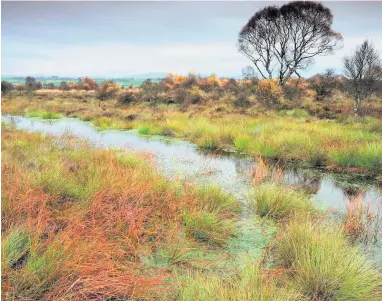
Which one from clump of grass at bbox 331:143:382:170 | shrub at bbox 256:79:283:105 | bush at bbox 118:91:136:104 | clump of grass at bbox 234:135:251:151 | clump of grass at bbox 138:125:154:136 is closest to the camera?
clump of grass at bbox 331:143:382:170

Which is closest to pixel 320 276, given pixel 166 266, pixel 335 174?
pixel 166 266

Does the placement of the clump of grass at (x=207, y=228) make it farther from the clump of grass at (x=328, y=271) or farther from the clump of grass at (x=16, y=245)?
the clump of grass at (x=16, y=245)

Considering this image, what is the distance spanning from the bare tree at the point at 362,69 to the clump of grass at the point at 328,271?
1363 cm

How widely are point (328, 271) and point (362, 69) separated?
15.5 m

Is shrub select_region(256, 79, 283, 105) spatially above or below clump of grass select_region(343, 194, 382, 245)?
above

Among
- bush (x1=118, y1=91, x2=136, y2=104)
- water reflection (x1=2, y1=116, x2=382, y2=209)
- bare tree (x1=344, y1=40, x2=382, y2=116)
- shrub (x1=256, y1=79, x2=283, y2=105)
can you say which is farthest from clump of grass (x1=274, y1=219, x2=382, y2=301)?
bush (x1=118, y1=91, x2=136, y2=104)

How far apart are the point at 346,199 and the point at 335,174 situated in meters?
Result: 1.82

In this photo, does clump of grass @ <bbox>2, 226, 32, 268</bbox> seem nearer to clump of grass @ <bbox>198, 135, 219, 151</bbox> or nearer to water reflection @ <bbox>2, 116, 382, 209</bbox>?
water reflection @ <bbox>2, 116, 382, 209</bbox>

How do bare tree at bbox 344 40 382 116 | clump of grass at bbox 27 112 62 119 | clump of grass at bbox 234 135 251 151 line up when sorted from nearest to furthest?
clump of grass at bbox 234 135 251 151, bare tree at bbox 344 40 382 116, clump of grass at bbox 27 112 62 119

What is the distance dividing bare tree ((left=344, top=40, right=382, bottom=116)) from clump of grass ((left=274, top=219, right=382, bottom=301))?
1363cm

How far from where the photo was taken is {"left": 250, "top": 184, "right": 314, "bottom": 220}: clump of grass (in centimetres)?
511

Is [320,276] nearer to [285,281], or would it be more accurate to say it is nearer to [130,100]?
[285,281]

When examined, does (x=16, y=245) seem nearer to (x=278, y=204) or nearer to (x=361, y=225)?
(x=278, y=204)

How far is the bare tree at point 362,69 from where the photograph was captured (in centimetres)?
1577
